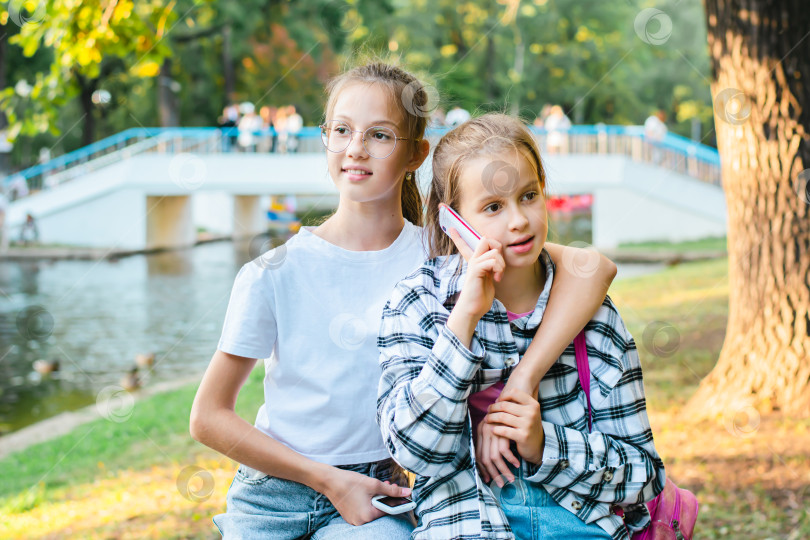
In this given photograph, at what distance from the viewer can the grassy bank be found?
4023mm

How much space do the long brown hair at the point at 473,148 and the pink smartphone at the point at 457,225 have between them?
1.6 inches

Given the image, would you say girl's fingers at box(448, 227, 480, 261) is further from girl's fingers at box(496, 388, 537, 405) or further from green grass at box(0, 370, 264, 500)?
green grass at box(0, 370, 264, 500)

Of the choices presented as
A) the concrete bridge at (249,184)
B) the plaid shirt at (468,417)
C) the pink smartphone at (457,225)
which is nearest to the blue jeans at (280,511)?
the plaid shirt at (468,417)

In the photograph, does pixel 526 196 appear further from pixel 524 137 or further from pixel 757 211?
pixel 757 211

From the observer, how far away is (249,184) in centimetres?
2084

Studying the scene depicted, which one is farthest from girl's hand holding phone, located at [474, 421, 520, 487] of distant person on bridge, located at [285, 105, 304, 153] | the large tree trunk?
distant person on bridge, located at [285, 105, 304, 153]

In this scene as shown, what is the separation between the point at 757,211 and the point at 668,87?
1198 inches

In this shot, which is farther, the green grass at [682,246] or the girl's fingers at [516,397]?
the green grass at [682,246]

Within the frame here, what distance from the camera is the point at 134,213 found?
22.8m

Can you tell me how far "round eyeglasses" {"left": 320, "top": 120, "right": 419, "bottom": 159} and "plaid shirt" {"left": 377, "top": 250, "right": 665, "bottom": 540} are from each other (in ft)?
0.96

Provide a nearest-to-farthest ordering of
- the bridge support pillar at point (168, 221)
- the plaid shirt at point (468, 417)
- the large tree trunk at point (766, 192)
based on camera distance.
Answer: the plaid shirt at point (468, 417) → the large tree trunk at point (766, 192) → the bridge support pillar at point (168, 221)

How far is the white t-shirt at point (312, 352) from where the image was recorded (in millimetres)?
1881

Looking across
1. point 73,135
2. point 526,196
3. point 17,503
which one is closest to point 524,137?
point 526,196

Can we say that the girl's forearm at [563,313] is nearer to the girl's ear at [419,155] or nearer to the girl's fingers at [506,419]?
the girl's fingers at [506,419]
